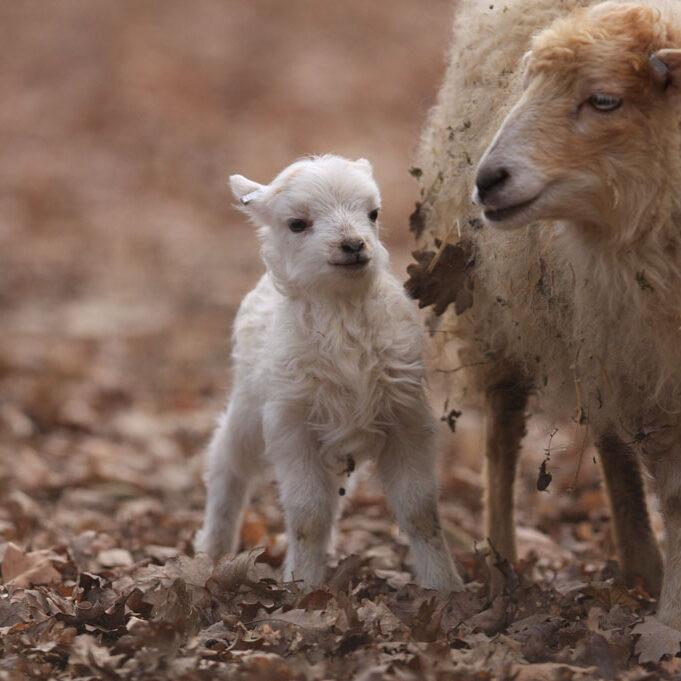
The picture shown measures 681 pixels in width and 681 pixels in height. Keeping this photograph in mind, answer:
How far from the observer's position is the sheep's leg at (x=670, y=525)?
430 centimetres

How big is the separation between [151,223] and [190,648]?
13472 millimetres

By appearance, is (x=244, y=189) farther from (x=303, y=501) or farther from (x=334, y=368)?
(x=303, y=501)

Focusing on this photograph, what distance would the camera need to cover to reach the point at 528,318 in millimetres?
4602

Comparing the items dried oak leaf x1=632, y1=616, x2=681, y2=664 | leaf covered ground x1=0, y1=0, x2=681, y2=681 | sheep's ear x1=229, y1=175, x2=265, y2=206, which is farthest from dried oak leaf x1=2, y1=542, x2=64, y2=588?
dried oak leaf x1=632, y1=616, x2=681, y2=664

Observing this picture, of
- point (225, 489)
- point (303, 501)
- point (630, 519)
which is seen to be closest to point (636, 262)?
point (303, 501)

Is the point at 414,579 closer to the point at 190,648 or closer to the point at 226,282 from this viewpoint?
the point at 190,648

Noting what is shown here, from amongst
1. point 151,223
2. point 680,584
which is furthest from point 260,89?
point 680,584

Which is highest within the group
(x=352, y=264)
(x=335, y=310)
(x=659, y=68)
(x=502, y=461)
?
(x=659, y=68)

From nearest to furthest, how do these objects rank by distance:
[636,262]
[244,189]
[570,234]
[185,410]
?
[636,262], [570,234], [244,189], [185,410]

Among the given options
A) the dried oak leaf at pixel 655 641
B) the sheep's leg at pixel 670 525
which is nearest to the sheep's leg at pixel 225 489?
the sheep's leg at pixel 670 525

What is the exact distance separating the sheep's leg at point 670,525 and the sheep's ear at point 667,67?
1399 mm

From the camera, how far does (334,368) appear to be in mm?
4555

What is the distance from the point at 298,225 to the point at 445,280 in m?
0.73

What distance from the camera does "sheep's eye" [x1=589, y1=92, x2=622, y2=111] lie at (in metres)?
3.74
